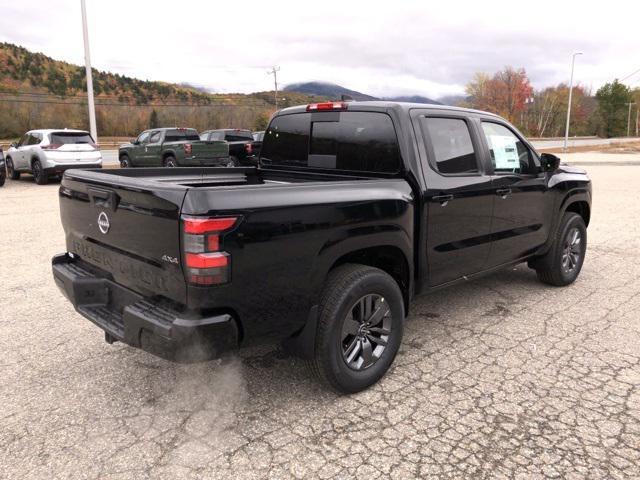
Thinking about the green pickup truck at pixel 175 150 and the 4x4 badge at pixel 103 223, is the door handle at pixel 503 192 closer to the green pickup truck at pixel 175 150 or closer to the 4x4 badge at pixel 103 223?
the 4x4 badge at pixel 103 223

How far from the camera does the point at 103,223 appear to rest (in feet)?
9.83

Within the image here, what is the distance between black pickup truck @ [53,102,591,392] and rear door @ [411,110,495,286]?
13mm

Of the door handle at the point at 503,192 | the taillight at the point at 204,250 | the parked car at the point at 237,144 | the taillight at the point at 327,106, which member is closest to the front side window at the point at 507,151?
the door handle at the point at 503,192

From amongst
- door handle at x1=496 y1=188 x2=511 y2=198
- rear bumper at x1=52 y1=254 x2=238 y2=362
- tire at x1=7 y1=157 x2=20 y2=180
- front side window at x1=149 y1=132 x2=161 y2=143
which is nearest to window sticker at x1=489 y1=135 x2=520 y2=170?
door handle at x1=496 y1=188 x2=511 y2=198

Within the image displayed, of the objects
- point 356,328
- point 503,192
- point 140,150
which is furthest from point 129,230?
point 140,150

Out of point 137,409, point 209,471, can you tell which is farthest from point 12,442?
point 209,471

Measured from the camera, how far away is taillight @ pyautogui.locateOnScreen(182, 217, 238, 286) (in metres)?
2.36

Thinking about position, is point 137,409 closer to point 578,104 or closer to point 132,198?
point 132,198

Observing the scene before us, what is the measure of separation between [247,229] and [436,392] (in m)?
1.68

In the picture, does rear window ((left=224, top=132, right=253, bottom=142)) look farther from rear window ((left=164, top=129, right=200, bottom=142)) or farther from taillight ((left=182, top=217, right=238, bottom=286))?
taillight ((left=182, top=217, right=238, bottom=286))

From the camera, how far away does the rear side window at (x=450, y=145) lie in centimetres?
370

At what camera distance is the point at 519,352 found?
12.4ft

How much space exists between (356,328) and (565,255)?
327 cm

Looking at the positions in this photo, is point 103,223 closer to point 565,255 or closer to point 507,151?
point 507,151
